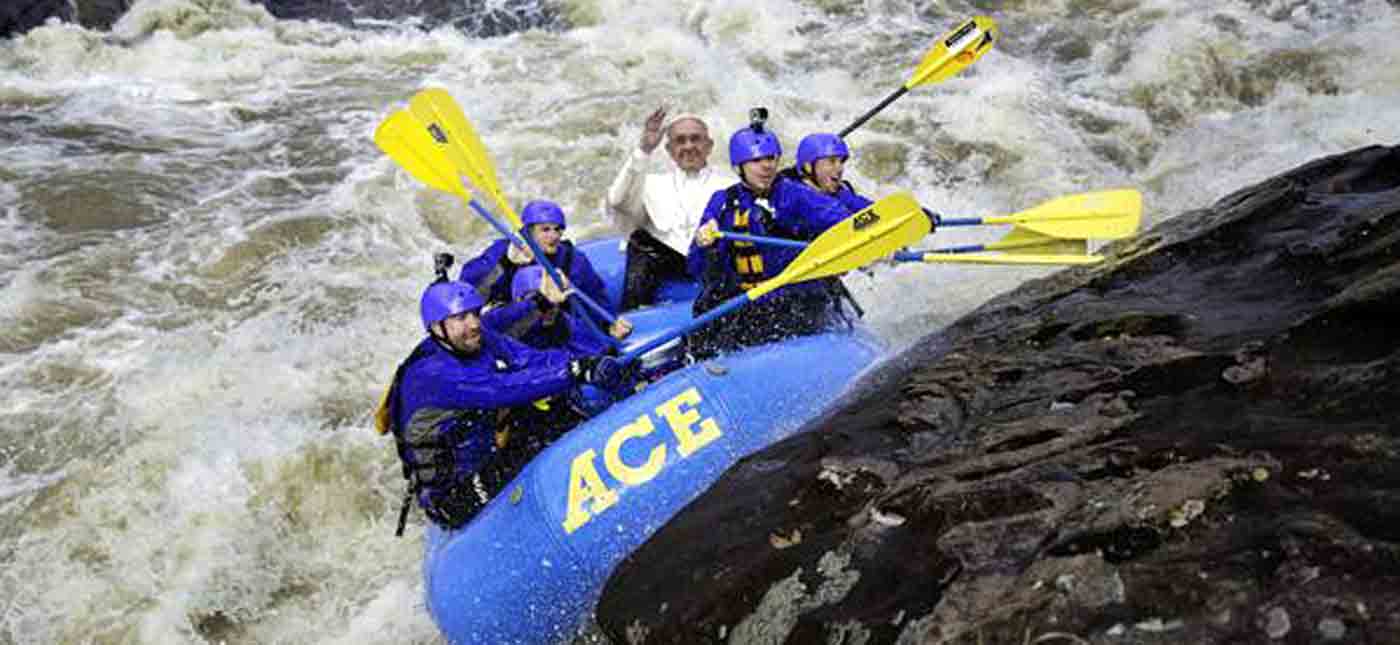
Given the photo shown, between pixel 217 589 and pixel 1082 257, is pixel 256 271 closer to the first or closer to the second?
pixel 217 589

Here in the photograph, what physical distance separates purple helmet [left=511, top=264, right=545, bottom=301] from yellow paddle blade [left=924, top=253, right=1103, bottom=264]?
147 cm

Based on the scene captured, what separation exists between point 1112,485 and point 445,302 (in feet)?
6.77

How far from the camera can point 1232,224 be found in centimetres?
401

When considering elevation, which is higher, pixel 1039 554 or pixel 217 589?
pixel 1039 554

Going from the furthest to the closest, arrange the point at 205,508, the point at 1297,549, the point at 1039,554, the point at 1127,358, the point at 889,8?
the point at 889,8
the point at 205,508
the point at 1127,358
the point at 1039,554
the point at 1297,549

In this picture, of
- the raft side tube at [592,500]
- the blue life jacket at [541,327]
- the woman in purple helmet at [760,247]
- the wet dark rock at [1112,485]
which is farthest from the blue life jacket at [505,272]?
the wet dark rock at [1112,485]

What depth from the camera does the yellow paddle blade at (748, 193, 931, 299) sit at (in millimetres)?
3943

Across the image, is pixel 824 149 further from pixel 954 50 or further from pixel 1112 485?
pixel 1112 485

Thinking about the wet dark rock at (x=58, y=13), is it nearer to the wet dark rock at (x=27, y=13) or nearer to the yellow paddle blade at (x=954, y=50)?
the wet dark rock at (x=27, y=13)

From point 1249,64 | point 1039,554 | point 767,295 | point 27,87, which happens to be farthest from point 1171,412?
point 27,87

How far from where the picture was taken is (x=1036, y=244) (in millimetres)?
4383

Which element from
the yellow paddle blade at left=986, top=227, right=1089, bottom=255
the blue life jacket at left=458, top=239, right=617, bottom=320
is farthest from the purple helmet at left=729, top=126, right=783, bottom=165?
the yellow paddle blade at left=986, top=227, right=1089, bottom=255

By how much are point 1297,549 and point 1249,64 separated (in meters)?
8.06

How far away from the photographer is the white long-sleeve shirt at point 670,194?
5199 mm
